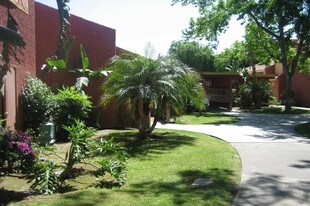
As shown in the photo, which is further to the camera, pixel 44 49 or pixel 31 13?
pixel 44 49

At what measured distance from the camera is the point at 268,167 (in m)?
7.91

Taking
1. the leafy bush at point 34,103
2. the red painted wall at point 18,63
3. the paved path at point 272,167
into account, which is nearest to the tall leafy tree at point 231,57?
the paved path at point 272,167

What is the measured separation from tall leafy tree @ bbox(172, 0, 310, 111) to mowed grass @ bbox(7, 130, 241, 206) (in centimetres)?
1437

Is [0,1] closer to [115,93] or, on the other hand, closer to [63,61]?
[63,61]

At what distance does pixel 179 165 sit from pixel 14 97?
16.6 feet

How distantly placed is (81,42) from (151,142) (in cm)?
580

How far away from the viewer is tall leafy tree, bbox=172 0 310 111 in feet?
73.2

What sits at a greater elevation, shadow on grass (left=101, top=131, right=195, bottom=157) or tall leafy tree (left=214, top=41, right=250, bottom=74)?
tall leafy tree (left=214, top=41, right=250, bottom=74)

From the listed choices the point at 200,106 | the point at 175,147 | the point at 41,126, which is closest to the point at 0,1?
the point at 41,126

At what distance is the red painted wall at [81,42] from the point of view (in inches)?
551

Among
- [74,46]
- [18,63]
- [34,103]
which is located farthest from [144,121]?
[74,46]

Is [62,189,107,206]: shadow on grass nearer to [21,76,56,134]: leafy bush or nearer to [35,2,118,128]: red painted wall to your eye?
[21,76,56,134]: leafy bush

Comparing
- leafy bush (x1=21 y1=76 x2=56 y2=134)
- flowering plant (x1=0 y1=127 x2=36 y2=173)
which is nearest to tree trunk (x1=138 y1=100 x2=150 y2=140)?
leafy bush (x1=21 y1=76 x2=56 y2=134)

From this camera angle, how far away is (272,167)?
7.92 m
